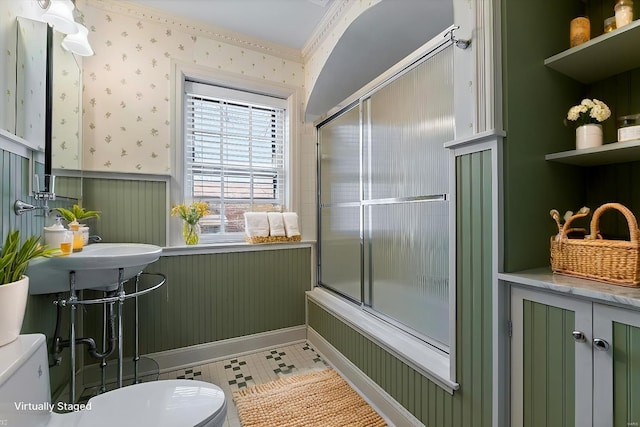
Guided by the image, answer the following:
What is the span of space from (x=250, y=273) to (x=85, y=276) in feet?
4.09

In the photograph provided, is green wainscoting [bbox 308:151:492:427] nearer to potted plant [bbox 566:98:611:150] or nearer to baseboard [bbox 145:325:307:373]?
potted plant [bbox 566:98:611:150]

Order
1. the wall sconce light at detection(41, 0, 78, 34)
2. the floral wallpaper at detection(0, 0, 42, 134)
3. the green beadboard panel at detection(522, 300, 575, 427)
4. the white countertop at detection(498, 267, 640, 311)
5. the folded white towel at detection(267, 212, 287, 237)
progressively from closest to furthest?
the white countertop at detection(498, 267, 640, 311) → the green beadboard panel at detection(522, 300, 575, 427) → the floral wallpaper at detection(0, 0, 42, 134) → the wall sconce light at detection(41, 0, 78, 34) → the folded white towel at detection(267, 212, 287, 237)

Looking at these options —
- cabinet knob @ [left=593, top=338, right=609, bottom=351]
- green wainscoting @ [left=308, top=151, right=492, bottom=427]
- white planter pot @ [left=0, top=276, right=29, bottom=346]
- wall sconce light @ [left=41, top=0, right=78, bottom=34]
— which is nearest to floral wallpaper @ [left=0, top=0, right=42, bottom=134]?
wall sconce light @ [left=41, top=0, right=78, bottom=34]

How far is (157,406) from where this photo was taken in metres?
0.97

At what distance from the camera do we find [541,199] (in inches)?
48.1

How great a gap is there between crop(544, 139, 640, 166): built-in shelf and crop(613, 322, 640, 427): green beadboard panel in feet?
1.97

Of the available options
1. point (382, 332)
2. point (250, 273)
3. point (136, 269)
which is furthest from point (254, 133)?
point (382, 332)

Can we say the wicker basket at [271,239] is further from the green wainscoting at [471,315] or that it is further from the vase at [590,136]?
the vase at [590,136]

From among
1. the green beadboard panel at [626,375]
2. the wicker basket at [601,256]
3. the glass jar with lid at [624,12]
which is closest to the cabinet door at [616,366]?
the green beadboard panel at [626,375]

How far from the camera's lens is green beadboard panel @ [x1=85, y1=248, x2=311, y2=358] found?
7.14 ft

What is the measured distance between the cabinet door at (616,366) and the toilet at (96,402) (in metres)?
1.22

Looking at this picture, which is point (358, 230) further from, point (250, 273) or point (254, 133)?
point (254, 133)

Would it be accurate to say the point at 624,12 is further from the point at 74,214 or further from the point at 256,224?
the point at 74,214

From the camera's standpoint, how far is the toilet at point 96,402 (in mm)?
744
